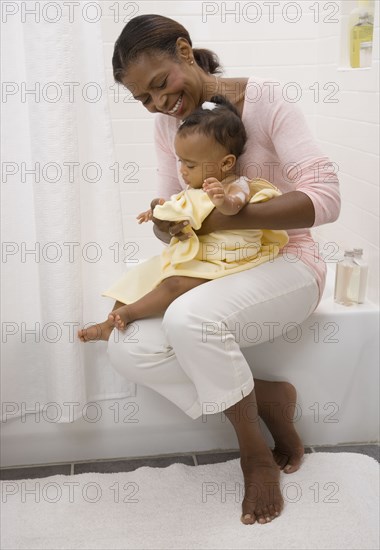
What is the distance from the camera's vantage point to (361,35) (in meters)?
1.89

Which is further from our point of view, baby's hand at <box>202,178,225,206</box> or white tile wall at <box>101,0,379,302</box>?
white tile wall at <box>101,0,379,302</box>

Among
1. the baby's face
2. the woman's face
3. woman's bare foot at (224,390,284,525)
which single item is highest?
the woman's face

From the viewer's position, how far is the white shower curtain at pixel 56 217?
4.96ft

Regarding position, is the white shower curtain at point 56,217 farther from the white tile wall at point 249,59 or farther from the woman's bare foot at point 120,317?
the white tile wall at point 249,59

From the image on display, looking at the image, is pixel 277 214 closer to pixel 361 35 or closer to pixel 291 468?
pixel 291 468

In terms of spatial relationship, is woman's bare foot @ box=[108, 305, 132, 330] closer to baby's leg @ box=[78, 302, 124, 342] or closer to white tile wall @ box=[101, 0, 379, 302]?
baby's leg @ box=[78, 302, 124, 342]

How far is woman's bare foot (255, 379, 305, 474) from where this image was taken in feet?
5.54

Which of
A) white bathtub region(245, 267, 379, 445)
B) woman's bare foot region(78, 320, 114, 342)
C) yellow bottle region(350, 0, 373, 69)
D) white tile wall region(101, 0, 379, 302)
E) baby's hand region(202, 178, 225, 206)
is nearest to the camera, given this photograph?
baby's hand region(202, 178, 225, 206)

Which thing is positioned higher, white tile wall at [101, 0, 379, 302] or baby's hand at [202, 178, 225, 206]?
white tile wall at [101, 0, 379, 302]

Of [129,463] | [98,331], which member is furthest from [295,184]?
[129,463]

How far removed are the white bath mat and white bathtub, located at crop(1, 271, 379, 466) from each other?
10 centimetres

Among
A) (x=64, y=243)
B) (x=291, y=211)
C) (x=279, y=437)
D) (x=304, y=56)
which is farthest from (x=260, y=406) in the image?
(x=304, y=56)

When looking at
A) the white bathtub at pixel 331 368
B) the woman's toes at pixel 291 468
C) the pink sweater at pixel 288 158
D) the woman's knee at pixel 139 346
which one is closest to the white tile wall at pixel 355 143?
the white bathtub at pixel 331 368

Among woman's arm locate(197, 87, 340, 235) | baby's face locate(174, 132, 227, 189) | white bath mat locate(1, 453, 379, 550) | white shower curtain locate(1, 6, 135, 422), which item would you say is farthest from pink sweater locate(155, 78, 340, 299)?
white bath mat locate(1, 453, 379, 550)
